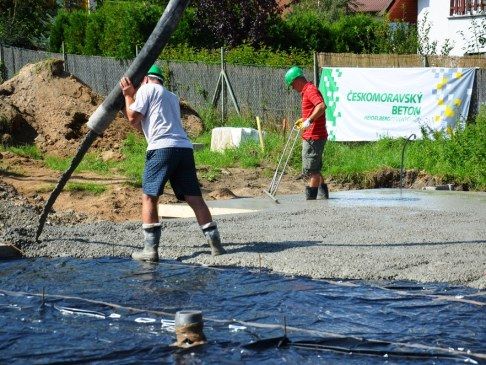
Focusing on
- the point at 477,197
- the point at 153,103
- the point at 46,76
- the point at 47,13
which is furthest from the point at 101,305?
the point at 47,13

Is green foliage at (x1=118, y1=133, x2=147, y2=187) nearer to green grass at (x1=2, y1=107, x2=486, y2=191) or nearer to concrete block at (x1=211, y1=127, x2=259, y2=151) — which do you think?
green grass at (x1=2, y1=107, x2=486, y2=191)

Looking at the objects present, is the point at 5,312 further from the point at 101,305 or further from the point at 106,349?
the point at 106,349

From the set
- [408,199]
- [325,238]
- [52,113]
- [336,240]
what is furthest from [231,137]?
[336,240]

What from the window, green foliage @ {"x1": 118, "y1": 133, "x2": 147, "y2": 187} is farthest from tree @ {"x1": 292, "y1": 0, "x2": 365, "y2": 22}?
green foliage @ {"x1": 118, "y1": 133, "x2": 147, "y2": 187}

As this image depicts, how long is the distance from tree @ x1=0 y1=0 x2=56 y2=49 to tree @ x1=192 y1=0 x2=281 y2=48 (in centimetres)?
788

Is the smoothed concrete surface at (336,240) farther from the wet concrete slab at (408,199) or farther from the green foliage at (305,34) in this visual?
the green foliage at (305,34)

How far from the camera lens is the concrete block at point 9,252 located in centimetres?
922

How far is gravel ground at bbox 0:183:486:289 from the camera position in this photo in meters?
8.08

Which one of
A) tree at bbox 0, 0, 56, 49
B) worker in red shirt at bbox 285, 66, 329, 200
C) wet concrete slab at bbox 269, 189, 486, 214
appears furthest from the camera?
tree at bbox 0, 0, 56, 49

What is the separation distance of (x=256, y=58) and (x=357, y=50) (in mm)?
8811

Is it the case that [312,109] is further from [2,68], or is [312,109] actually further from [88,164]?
[2,68]

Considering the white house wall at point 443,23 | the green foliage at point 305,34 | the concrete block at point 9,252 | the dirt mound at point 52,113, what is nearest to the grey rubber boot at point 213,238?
the concrete block at point 9,252

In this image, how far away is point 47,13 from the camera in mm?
38750

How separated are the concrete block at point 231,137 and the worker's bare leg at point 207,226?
10.4m
